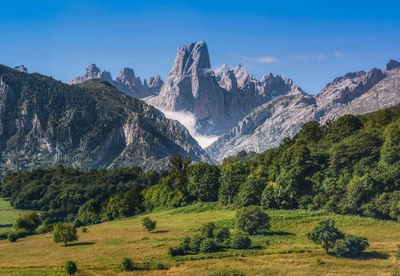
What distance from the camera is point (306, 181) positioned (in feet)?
362

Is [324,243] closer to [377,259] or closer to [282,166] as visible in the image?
[377,259]

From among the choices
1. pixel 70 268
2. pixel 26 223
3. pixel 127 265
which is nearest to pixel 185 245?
pixel 127 265

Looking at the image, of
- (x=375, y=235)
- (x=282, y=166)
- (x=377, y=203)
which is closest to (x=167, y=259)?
(x=375, y=235)

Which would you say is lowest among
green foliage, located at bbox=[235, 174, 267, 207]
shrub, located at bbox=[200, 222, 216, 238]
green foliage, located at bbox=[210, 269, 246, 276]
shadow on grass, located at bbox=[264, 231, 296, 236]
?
green foliage, located at bbox=[210, 269, 246, 276]

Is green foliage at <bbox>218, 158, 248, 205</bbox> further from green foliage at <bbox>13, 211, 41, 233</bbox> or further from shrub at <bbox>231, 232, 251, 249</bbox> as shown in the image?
green foliage at <bbox>13, 211, 41, 233</bbox>

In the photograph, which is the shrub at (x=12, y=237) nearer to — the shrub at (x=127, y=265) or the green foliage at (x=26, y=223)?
the green foliage at (x=26, y=223)

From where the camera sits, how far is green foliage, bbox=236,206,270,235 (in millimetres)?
83312

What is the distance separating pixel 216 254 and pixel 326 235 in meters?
18.4

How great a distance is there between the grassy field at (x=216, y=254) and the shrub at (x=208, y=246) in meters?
2.51

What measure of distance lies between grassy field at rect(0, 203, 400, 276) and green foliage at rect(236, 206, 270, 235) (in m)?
2.62

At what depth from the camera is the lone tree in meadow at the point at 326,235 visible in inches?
2677

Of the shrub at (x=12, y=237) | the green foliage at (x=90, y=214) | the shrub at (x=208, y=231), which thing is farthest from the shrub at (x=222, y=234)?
the green foliage at (x=90, y=214)

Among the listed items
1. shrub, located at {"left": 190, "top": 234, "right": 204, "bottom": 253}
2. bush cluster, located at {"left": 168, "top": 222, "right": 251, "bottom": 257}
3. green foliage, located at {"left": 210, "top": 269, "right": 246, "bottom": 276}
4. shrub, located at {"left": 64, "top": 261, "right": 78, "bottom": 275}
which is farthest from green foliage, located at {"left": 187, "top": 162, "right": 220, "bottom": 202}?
green foliage, located at {"left": 210, "top": 269, "right": 246, "bottom": 276}

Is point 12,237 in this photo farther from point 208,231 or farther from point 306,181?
point 306,181
